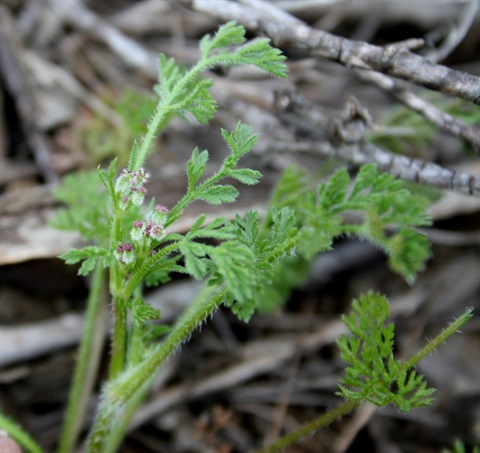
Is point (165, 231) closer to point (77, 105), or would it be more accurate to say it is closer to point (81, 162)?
point (81, 162)

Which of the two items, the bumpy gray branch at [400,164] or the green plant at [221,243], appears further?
the bumpy gray branch at [400,164]

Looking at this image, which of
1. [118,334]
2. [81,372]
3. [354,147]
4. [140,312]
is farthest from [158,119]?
[81,372]

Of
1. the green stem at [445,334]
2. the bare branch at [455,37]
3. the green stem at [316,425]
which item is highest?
the bare branch at [455,37]

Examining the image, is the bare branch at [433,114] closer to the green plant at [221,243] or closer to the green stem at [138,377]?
the green plant at [221,243]

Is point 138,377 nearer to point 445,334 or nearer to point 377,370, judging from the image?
point 377,370

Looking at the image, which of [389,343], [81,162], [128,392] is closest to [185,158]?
[81,162]

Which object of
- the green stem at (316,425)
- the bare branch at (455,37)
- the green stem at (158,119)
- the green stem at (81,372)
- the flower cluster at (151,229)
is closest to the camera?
the flower cluster at (151,229)

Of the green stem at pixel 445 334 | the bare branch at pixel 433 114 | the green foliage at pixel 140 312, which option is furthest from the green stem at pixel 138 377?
the bare branch at pixel 433 114
